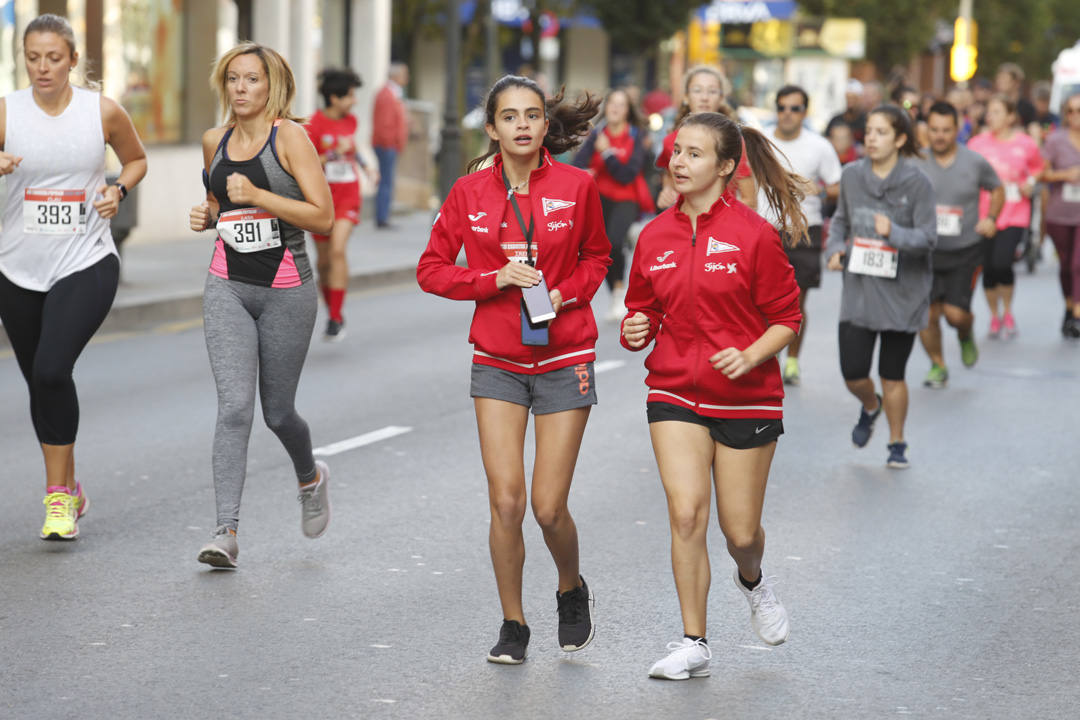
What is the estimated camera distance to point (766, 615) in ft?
18.0

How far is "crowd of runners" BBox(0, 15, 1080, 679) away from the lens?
5273 millimetres

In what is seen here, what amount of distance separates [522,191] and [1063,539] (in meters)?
3.26

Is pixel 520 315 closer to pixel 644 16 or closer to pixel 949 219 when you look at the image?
pixel 949 219

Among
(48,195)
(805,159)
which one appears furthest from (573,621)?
(805,159)

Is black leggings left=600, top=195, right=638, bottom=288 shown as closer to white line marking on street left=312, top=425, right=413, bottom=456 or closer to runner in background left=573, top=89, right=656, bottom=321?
runner in background left=573, top=89, right=656, bottom=321

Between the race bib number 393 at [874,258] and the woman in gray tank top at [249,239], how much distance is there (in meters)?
3.30

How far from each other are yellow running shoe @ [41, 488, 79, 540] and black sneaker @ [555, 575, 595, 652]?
230 cm

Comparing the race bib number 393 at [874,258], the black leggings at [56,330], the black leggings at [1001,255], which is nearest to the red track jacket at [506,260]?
the black leggings at [56,330]

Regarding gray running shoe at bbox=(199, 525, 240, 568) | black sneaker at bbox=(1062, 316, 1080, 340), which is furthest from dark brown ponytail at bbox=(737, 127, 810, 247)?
black sneaker at bbox=(1062, 316, 1080, 340)

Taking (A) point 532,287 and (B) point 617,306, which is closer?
(A) point 532,287

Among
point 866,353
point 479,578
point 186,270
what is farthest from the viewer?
point 186,270

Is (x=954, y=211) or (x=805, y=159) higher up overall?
(x=805, y=159)

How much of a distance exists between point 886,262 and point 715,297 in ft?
12.4

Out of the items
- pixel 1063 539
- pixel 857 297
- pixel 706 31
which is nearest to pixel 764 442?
pixel 1063 539
